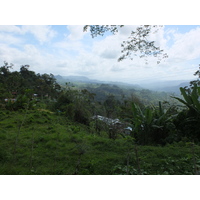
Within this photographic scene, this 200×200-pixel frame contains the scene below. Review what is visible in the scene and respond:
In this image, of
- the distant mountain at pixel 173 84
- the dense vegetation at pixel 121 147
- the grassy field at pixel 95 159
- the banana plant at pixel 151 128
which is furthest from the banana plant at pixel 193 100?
the distant mountain at pixel 173 84

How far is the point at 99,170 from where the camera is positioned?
6.17ft

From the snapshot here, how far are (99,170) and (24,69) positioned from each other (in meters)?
24.8

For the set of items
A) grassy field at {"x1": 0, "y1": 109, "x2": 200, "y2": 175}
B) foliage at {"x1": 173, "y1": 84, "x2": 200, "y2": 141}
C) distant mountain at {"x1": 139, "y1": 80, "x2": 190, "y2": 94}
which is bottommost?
grassy field at {"x1": 0, "y1": 109, "x2": 200, "y2": 175}

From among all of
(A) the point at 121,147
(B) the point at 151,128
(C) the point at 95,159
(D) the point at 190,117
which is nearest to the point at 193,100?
(D) the point at 190,117

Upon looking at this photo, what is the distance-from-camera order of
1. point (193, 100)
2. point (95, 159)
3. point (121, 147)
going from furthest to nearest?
point (193, 100)
point (121, 147)
point (95, 159)

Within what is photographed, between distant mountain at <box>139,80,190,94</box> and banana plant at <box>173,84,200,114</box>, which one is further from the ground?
distant mountain at <box>139,80,190,94</box>

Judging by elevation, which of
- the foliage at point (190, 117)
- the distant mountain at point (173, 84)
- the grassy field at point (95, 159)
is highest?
the distant mountain at point (173, 84)

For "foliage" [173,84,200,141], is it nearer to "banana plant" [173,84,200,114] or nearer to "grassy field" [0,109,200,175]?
"banana plant" [173,84,200,114]

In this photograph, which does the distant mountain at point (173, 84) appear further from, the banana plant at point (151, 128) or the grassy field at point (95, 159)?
the grassy field at point (95, 159)

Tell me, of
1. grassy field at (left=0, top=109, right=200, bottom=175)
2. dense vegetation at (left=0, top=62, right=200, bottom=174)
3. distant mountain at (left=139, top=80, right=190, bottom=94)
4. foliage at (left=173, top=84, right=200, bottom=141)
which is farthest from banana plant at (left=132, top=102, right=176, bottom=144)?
distant mountain at (left=139, top=80, right=190, bottom=94)

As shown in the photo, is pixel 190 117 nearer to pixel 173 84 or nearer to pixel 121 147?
pixel 121 147

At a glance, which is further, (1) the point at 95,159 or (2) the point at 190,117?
(2) the point at 190,117

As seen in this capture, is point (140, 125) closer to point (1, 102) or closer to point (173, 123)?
point (173, 123)

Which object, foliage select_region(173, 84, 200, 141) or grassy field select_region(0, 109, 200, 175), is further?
foliage select_region(173, 84, 200, 141)
